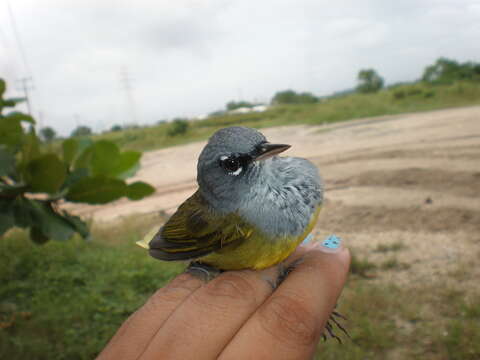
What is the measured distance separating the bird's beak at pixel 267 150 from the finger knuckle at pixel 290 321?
1.86 ft

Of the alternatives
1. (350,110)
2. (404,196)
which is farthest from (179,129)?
(404,196)

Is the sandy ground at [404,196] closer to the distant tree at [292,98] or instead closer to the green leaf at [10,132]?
the green leaf at [10,132]

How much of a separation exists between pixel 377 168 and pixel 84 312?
4.94 m

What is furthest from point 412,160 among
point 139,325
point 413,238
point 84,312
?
point 139,325

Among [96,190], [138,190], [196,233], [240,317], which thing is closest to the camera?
[240,317]

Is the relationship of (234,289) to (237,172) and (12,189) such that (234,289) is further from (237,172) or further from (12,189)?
(12,189)

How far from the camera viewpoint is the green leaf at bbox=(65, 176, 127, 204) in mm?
1790

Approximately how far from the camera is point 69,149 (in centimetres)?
194

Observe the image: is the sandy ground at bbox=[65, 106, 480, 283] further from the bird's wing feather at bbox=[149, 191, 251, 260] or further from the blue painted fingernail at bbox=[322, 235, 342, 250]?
the bird's wing feather at bbox=[149, 191, 251, 260]

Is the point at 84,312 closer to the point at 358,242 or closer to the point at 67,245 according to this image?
the point at 67,245

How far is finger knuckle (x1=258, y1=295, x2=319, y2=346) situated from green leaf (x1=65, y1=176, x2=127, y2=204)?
920 millimetres

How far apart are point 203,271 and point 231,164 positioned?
58cm

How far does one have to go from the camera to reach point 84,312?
11.8 feet

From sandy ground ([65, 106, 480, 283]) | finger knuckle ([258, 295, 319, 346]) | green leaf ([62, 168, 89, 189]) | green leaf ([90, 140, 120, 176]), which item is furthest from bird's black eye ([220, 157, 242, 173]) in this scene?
sandy ground ([65, 106, 480, 283])
